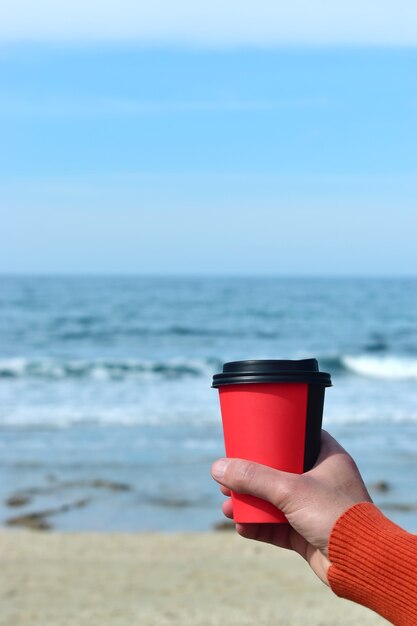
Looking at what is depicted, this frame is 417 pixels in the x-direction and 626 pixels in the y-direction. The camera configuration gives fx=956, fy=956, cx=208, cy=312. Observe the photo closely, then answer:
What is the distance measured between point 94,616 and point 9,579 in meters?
1.08

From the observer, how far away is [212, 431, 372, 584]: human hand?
1.88m

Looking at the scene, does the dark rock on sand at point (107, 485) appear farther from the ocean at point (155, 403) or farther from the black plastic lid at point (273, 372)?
the black plastic lid at point (273, 372)

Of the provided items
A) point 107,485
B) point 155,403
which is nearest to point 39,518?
point 107,485

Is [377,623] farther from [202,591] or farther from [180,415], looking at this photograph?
[180,415]

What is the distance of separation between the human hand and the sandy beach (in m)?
3.86

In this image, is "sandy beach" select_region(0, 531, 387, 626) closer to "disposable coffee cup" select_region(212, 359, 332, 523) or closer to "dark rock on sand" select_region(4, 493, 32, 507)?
"dark rock on sand" select_region(4, 493, 32, 507)

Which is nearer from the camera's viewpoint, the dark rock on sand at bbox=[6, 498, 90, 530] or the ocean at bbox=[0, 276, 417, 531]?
the dark rock on sand at bbox=[6, 498, 90, 530]

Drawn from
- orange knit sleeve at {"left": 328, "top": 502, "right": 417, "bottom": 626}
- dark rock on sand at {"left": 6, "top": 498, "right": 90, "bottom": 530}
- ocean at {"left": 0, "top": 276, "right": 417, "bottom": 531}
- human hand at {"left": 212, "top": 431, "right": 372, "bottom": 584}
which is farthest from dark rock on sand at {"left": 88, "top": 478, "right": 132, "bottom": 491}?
orange knit sleeve at {"left": 328, "top": 502, "right": 417, "bottom": 626}

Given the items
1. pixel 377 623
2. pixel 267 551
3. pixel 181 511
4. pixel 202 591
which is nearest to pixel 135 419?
pixel 181 511

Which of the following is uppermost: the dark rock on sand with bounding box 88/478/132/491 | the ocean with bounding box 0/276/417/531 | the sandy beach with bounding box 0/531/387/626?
the ocean with bounding box 0/276/417/531

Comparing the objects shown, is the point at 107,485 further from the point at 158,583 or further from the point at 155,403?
the point at 155,403

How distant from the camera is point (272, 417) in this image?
1.98 meters

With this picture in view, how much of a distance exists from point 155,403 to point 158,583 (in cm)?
976

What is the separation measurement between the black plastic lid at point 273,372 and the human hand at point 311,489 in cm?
17
